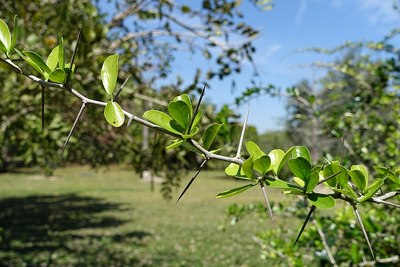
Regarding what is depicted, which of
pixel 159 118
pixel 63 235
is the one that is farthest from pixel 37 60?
pixel 63 235

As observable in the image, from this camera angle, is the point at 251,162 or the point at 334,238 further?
the point at 334,238

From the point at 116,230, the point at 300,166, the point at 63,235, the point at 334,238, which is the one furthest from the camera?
the point at 116,230

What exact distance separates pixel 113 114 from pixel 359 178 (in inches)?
14.8

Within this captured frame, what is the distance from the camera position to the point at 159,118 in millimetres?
567

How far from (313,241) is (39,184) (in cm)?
2252

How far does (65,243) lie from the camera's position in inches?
366

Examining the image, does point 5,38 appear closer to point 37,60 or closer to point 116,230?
point 37,60

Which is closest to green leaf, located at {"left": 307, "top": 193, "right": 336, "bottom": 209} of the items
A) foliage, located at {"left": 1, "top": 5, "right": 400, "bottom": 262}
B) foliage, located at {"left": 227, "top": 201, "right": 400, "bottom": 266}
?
foliage, located at {"left": 1, "top": 5, "right": 400, "bottom": 262}

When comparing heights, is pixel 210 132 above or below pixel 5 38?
below

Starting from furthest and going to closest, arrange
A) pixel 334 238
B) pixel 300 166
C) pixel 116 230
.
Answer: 1. pixel 116 230
2. pixel 334 238
3. pixel 300 166

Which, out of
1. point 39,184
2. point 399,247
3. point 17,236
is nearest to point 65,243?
point 17,236

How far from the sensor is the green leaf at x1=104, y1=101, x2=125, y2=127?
0.58m

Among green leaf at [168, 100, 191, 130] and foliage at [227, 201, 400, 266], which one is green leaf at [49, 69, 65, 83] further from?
foliage at [227, 201, 400, 266]

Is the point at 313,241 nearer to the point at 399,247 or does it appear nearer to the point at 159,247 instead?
the point at 399,247
